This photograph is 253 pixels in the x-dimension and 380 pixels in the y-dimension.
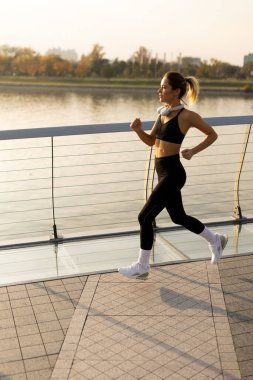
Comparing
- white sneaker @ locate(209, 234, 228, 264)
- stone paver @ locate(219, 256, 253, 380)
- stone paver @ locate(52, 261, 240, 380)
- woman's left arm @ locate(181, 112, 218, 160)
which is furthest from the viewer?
white sneaker @ locate(209, 234, 228, 264)

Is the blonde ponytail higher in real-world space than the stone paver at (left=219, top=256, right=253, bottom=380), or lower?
higher

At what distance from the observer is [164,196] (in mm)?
4082

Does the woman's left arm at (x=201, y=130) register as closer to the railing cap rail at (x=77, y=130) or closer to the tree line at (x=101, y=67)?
the railing cap rail at (x=77, y=130)

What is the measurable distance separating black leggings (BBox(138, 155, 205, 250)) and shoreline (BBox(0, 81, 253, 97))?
3156 inches

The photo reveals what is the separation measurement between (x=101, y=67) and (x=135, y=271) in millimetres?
116178

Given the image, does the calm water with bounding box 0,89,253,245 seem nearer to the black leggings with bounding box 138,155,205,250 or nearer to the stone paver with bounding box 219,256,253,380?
the black leggings with bounding box 138,155,205,250

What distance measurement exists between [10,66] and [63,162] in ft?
328

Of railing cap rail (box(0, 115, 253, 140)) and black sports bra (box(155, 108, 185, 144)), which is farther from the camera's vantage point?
railing cap rail (box(0, 115, 253, 140))

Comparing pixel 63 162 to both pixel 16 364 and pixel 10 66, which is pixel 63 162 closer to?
pixel 16 364

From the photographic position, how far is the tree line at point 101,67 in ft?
370

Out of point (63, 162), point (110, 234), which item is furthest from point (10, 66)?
point (110, 234)

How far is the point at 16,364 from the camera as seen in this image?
118 inches

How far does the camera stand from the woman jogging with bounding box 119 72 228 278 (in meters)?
3.99

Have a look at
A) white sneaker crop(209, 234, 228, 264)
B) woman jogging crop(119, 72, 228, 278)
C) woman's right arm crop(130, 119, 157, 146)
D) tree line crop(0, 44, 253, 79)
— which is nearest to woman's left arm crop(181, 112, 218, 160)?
woman jogging crop(119, 72, 228, 278)
